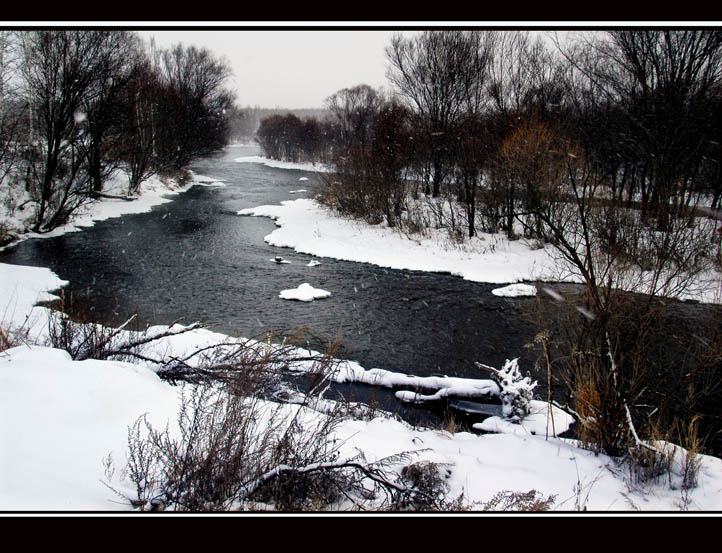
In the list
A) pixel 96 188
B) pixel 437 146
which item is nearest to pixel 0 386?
pixel 437 146

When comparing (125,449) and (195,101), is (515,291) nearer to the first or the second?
(125,449)

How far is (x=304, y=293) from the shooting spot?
40.0ft

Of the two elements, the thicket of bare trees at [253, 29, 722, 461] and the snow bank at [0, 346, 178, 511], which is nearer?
the snow bank at [0, 346, 178, 511]

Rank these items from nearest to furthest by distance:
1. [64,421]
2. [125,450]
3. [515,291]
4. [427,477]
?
[125,450]
[64,421]
[427,477]
[515,291]

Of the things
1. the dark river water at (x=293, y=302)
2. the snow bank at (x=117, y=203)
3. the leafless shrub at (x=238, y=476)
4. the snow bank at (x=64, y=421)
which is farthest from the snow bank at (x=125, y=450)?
the snow bank at (x=117, y=203)

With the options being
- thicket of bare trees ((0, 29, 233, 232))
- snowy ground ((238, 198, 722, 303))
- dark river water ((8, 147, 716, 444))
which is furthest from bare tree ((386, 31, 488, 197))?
thicket of bare trees ((0, 29, 233, 232))

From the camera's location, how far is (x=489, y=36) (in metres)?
23.6

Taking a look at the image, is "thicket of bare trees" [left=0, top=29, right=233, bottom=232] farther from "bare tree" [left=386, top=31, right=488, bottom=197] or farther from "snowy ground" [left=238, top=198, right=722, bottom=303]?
"bare tree" [left=386, top=31, right=488, bottom=197]

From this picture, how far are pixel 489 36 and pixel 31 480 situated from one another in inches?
1053

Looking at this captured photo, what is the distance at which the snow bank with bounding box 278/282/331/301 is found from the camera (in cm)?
1198

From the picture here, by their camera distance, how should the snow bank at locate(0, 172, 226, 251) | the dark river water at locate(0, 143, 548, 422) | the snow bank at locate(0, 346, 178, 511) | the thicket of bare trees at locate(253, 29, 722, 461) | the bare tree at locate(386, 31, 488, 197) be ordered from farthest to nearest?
the bare tree at locate(386, 31, 488, 197) < the snow bank at locate(0, 172, 226, 251) < the dark river water at locate(0, 143, 548, 422) < the thicket of bare trees at locate(253, 29, 722, 461) < the snow bank at locate(0, 346, 178, 511)

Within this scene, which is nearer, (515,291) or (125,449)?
(125,449)

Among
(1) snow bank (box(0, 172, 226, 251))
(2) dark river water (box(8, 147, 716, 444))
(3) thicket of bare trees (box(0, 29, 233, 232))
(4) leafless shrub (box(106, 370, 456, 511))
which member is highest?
(3) thicket of bare trees (box(0, 29, 233, 232))

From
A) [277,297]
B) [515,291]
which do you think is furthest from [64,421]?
[515,291]
